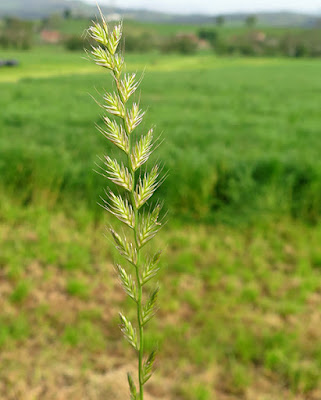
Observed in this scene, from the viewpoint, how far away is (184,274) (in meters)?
6.39

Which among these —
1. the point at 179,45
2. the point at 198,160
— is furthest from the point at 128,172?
the point at 179,45

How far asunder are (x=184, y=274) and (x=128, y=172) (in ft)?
19.7

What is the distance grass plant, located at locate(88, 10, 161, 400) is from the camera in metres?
0.48

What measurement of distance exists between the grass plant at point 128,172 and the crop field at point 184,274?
6.22 ft

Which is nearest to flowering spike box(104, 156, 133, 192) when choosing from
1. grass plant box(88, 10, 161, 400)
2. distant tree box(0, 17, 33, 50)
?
grass plant box(88, 10, 161, 400)

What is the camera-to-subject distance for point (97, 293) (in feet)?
19.8

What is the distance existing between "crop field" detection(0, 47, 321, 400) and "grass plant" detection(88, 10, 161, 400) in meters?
1.90

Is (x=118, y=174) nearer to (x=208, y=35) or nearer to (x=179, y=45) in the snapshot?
(x=179, y=45)

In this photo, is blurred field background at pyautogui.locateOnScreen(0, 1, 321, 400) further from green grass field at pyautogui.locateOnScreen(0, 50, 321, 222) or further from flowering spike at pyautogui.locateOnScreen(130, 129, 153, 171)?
flowering spike at pyautogui.locateOnScreen(130, 129, 153, 171)

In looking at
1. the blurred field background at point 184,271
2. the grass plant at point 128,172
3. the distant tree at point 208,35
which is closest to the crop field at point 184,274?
the blurred field background at point 184,271

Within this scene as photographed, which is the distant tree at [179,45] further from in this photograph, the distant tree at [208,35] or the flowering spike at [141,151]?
the flowering spike at [141,151]

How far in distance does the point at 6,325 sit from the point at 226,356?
8.53ft

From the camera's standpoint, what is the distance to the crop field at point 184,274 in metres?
4.60

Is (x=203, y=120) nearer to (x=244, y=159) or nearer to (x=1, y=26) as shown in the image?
(x=244, y=159)
